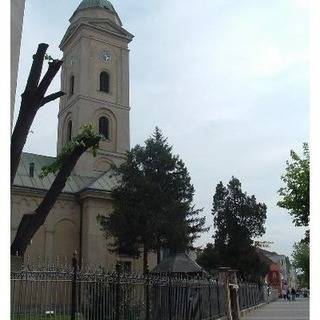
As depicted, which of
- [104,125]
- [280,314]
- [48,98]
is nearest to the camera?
[48,98]

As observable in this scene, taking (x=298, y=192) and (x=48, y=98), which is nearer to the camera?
(x=48, y=98)

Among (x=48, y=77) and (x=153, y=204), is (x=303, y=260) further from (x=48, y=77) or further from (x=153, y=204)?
(x=48, y=77)

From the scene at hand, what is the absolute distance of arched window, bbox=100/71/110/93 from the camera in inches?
1732

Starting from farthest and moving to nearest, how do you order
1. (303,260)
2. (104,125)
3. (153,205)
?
(303,260), (104,125), (153,205)

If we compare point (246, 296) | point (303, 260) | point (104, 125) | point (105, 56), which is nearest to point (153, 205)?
point (246, 296)

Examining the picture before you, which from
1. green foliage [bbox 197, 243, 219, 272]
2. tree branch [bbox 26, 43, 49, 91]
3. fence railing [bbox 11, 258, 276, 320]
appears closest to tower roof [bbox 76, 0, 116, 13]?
green foliage [bbox 197, 243, 219, 272]

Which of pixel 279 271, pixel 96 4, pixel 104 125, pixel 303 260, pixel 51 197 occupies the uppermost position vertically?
pixel 96 4

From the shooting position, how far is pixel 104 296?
38.0 feet

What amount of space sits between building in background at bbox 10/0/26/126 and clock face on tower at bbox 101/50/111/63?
136 feet

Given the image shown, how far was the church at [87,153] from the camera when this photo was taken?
35.2m

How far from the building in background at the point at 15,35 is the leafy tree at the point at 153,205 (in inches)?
984

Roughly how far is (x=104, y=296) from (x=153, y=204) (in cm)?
1798

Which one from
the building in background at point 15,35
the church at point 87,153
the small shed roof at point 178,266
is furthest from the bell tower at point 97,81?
the building in background at point 15,35
